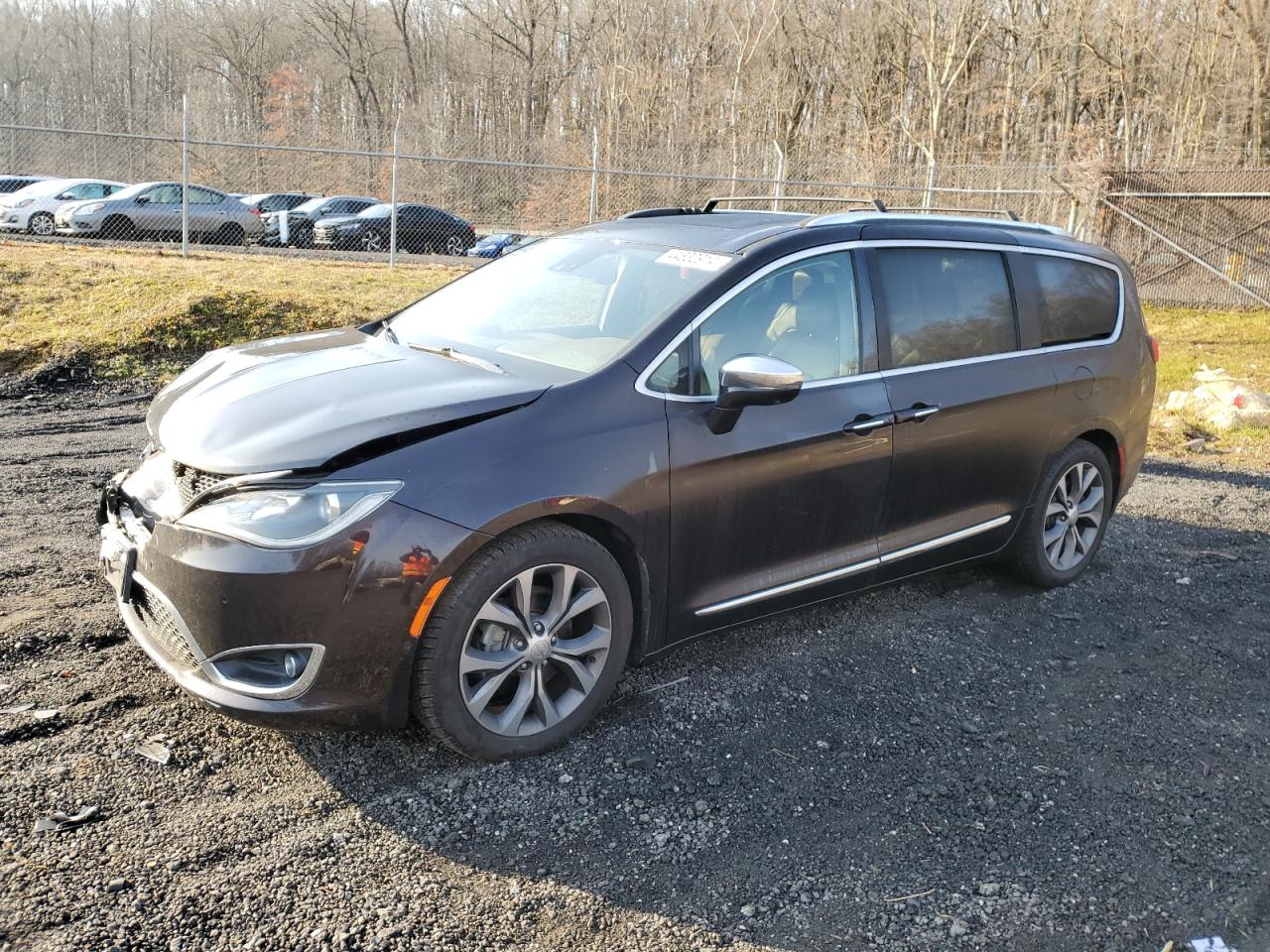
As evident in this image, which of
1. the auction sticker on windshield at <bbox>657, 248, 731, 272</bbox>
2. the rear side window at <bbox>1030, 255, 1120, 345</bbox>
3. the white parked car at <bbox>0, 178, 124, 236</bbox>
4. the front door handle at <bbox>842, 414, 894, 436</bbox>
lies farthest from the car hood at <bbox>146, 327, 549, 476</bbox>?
the white parked car at <bbox>0, 178, 124, 236</bbox>

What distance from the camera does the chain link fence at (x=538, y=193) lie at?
17.8 meters

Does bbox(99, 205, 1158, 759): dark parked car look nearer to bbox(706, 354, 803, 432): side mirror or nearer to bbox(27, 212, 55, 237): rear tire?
bbox(706, 354, 803, 432): side mirror

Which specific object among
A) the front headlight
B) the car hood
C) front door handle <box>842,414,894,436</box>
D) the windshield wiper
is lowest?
the front headlight

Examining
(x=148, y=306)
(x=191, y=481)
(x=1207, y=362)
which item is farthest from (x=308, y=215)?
(x=191, y=481)

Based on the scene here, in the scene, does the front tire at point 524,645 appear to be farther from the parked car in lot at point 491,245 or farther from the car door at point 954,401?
the parked car in lot at point 491,245

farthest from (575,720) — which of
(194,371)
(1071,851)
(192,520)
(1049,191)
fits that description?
(1049,191)

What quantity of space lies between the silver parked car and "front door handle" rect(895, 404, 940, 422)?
20.8 meters

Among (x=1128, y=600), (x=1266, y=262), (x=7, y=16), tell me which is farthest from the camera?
(x=7, y=16)

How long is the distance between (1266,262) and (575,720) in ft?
60.7

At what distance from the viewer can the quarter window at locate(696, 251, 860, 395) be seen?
3.86 m

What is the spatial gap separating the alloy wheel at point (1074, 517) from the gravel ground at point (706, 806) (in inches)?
26.2

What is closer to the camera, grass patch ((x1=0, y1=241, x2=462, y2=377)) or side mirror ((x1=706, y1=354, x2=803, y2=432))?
side mirror ((x1=706, y1=354, x2=803, y2=432))

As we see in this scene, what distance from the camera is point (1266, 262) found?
1777 cm

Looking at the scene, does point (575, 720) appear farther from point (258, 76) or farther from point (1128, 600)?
point (258, 76)
